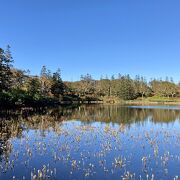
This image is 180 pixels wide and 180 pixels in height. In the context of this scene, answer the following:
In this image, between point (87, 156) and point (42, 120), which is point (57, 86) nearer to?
point (42, 120)

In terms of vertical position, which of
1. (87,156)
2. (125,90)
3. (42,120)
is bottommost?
(87,156)

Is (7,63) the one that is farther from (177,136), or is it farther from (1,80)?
(177,136)

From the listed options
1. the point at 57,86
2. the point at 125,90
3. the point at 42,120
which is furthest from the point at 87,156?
the point at 125,90

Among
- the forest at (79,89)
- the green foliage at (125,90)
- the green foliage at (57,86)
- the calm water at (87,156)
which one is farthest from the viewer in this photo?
the green foliage at (125,90)

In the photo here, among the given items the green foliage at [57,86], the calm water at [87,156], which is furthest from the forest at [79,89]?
the calm water at [87,156]

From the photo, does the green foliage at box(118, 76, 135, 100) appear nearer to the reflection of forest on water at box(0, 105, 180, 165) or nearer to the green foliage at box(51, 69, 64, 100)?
the green foliage at box(51, 69, 64, 100)

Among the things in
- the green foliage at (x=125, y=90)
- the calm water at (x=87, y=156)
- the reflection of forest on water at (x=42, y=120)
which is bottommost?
the calm water at (x=87, y=156)

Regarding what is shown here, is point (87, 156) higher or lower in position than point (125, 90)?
lower

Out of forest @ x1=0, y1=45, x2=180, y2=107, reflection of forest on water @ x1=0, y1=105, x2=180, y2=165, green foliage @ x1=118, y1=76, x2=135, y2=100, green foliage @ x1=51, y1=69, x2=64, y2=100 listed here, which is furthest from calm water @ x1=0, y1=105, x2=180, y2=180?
green foliage @ x1=118, y1=76, x2=135, y2=100

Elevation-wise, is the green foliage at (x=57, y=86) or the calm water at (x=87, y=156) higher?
the green foliage at (x=57, y=86)

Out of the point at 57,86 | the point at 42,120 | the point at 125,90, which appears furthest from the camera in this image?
the point at 125,90

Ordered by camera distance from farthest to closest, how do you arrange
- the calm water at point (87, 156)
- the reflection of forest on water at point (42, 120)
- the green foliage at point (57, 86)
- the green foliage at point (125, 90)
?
the green foliage at point (125, 90) < the green foliage at point (57, 86) < the reflection of forest on water at point (42, 120) < the calm water at point (87, 156)

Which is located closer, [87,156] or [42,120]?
[87,156]

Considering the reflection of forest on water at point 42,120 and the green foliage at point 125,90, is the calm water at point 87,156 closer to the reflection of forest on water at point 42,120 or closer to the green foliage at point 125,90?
the reflection of forest on water at point 42,120
